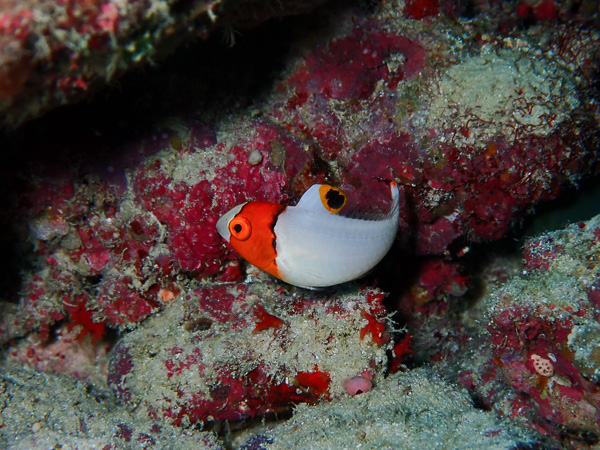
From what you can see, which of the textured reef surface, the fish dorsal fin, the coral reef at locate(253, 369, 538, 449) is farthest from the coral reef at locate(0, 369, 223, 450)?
the fish dorsal fin

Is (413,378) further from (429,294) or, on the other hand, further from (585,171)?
(585,171)

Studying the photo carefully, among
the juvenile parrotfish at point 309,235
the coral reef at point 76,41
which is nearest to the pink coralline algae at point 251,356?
the juvenile parrotfish at point 309,235

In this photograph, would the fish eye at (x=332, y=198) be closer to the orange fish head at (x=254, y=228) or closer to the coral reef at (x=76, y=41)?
the orange fish head at (x=254, y=228)

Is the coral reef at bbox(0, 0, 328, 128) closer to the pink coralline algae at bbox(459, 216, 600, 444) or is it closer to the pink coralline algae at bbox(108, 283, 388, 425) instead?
the pink coralline algae at bbox(108, 283, 388, 425)

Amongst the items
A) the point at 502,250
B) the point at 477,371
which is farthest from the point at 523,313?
the point at 502,250

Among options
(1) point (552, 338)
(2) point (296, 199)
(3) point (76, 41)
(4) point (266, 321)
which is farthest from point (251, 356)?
(3) point (76, 41)
